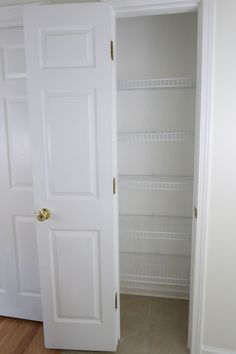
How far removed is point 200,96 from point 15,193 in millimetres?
1369

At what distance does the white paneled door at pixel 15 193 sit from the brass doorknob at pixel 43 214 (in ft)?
0.96

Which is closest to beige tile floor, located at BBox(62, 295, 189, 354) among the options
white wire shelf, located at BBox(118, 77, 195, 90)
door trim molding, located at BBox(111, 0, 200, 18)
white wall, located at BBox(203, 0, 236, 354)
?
white wall, located at BBox(203, 0, 236, 354)

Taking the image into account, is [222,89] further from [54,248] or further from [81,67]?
[54,248]

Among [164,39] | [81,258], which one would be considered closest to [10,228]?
[81,258]

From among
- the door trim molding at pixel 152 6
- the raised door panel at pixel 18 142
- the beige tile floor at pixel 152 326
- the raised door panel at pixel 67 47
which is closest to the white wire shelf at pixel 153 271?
the beige tile floor at pixel 152 326

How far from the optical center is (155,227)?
2227mm

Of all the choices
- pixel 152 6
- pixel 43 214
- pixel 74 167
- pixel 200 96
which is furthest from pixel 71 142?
pixel 152 6

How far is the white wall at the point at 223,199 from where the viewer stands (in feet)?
4.51

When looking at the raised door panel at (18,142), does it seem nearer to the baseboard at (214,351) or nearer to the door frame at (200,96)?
the door frame at (200,96)

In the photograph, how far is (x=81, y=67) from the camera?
4.77 feet

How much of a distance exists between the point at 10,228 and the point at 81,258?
→ 2.09 ft

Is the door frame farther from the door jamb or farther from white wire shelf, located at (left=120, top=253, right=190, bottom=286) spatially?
white wire shelf, located at (left=120, top=253, right=190, bottom=286)

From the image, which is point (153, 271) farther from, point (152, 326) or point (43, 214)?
point (43, 214)

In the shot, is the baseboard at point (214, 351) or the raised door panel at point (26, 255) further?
the raised door panel at point (26, 255)
